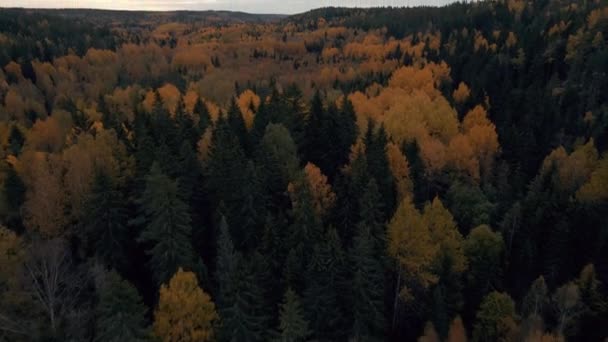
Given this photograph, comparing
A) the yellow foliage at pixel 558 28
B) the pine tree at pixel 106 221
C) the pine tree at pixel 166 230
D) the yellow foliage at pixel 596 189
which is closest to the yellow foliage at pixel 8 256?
the pine tree at pixel 106 221

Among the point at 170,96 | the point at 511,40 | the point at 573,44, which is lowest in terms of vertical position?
the point at 170,96

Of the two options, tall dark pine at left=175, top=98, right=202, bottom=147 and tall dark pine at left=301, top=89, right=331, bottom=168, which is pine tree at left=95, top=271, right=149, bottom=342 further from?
tall dark pine at left=301, top=89, right=331, bottom=168

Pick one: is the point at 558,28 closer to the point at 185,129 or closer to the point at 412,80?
the point at 412,80

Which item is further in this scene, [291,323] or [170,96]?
[170,96]

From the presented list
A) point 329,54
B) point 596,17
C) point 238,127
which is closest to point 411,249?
point 238,127

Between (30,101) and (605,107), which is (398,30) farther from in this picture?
(30,101)

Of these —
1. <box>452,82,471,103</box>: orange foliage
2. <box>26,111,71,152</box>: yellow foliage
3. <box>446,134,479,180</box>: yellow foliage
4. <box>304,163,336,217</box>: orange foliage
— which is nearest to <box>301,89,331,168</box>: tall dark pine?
<box>304,163,336,217</box>: orange foliage

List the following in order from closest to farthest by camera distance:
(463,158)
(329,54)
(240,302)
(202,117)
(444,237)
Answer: (240,302), (444,237), (202,117), (463,158), (329,54)
